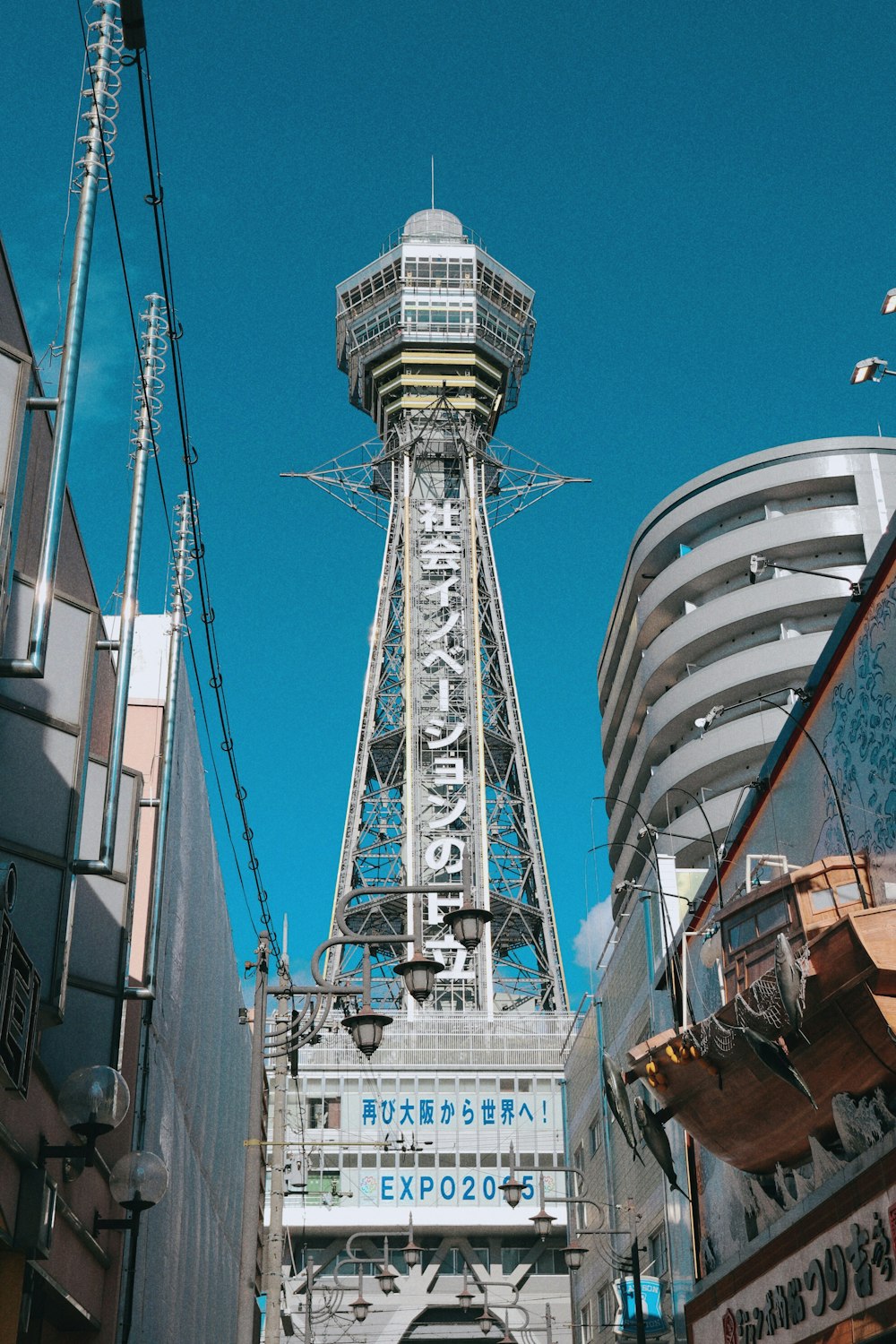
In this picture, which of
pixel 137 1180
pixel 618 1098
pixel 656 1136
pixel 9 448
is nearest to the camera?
pixel 9 448

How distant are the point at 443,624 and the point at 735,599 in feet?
156

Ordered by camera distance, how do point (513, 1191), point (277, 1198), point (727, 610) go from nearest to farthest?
point (277, 1198) → point (513, 1191) → point (727, 610)

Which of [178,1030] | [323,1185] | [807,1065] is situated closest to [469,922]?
[807,1065]

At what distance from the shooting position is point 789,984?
59.1 ft

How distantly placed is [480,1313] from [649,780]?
28383 mm

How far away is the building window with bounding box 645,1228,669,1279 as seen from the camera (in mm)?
33312

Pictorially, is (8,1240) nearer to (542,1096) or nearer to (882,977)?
(882,977)

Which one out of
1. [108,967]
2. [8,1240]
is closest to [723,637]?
[108,967]

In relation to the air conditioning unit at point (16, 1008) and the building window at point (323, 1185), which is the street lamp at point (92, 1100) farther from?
the building window at point (323, 1185)

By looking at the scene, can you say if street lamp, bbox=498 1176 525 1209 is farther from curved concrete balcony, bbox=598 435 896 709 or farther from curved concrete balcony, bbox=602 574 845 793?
curved concrete balcony, bbox=598 435 896 709

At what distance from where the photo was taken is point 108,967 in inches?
695

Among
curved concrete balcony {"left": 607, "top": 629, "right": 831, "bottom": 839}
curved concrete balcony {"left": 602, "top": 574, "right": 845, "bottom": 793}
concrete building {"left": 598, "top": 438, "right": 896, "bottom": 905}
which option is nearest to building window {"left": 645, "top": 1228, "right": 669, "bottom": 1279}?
concrete building {"left": 598, "top": 438, "right": 896, "bottom": 905}

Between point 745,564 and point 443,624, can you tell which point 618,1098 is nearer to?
point 745,564

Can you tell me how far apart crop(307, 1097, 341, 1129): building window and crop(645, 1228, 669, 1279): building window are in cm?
3530
